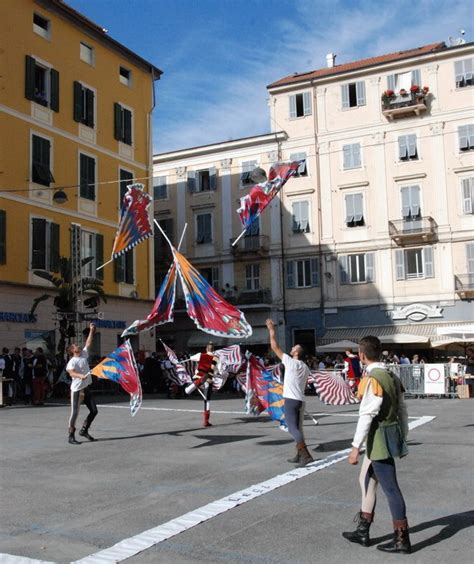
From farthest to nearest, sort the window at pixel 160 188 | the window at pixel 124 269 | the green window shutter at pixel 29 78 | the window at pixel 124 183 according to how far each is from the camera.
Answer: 1. the window at pixel 160 188
2. the window at pixel 124 183
3. the window at pixel 124 269
4. the green window shutter at pixel 29 78

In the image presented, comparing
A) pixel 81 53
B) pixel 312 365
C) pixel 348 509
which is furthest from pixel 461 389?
pixel 81 53

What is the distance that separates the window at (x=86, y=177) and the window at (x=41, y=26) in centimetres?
541

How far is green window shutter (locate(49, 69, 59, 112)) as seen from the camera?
102 ft

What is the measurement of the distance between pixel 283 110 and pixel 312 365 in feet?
65.1

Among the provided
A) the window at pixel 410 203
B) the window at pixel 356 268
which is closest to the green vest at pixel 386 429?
the window at pixel 410 203

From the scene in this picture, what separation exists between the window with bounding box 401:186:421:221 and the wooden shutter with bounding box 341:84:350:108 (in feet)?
21.4

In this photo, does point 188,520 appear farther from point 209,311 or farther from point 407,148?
point 407,148

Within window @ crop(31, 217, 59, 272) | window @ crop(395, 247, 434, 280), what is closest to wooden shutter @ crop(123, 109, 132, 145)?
window @ crop(31, 217, 59, 272)

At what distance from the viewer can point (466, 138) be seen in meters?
39.5

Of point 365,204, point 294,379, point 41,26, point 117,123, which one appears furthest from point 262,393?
point 365,204

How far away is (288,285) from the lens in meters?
43.5

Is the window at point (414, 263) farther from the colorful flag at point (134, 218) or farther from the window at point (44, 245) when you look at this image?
the colorful flag at point (134, 218)

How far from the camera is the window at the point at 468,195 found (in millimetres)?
39062

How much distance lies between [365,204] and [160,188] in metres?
14.4
